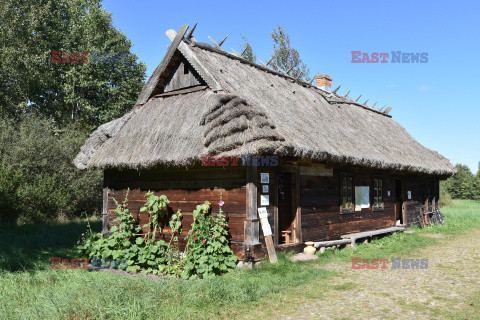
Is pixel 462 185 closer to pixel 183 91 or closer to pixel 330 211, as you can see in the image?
pixel 330 211

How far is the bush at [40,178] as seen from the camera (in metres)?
15.0

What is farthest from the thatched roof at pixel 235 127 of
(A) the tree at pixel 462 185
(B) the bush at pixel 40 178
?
(A) the tree at pixel 462 185

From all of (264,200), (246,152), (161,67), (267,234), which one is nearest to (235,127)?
(246,152)

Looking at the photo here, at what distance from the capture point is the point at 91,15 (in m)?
22.4

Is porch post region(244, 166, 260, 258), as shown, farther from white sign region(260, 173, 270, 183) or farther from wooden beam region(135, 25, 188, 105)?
wooden beam region(135, 25, 188, 105)

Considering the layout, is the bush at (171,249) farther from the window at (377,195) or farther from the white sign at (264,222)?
the window at (377,195)

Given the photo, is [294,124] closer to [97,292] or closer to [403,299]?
[403,299]

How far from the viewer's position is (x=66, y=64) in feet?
71.5

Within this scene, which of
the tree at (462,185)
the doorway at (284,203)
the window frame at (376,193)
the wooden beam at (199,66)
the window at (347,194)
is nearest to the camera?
the wooden beam at (199,66)

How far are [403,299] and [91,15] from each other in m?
23.0

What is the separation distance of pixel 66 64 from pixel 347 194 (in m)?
18.3

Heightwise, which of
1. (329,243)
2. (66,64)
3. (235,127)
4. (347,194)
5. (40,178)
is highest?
(66,64)

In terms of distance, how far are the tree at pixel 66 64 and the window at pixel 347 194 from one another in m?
15.2

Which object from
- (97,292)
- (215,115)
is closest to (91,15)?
(215,115)
